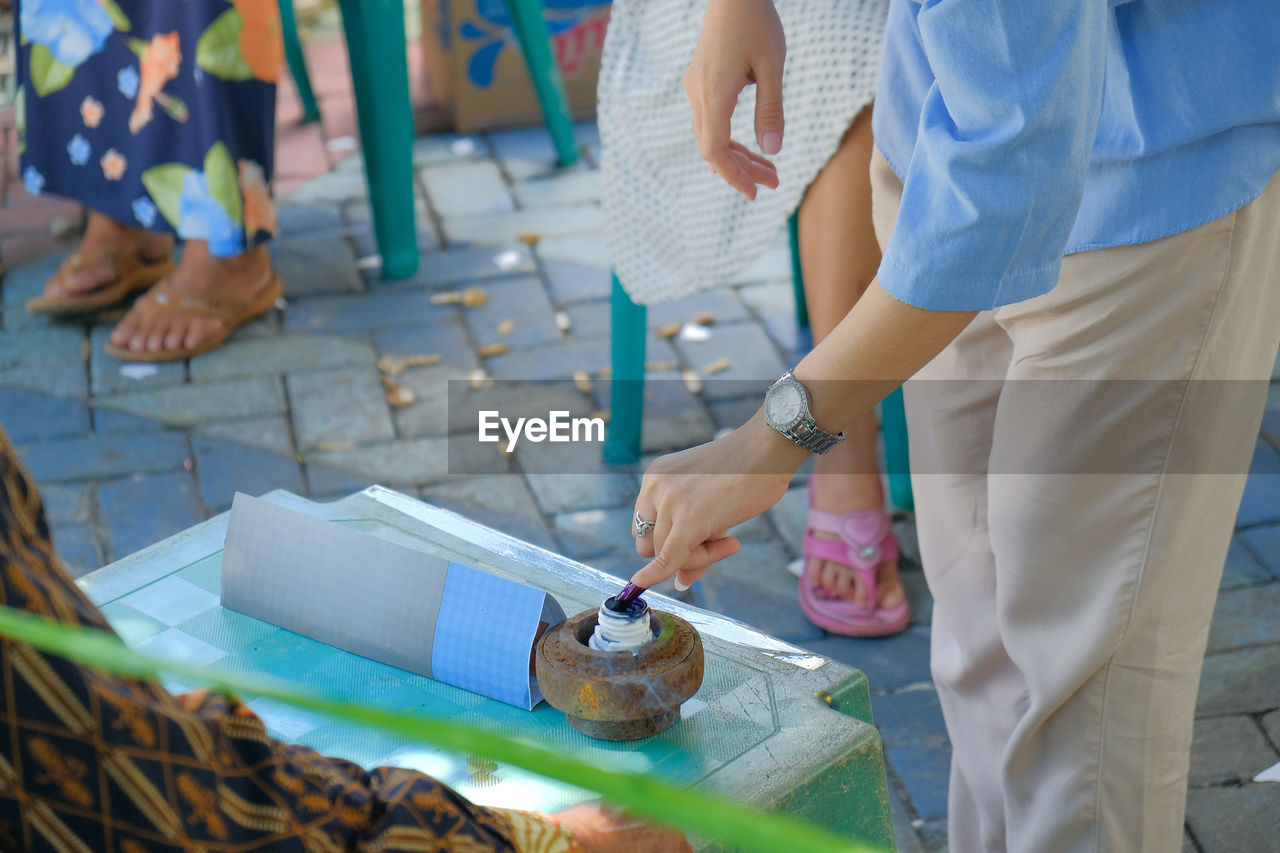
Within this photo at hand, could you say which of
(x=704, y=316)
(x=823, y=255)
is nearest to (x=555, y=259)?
(x=704, y=316)

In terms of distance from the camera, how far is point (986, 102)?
0.90 m

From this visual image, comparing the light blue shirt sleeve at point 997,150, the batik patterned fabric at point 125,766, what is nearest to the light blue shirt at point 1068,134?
the light blue shirt sleeve at point 997,150

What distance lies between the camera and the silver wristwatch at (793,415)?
1069 millimetres

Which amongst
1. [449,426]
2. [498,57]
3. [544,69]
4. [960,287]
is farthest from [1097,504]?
[498,57]

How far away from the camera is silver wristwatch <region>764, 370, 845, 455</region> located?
1069 millimetres

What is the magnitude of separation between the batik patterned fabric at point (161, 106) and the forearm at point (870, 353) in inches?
82.0

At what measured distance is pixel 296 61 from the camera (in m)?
3.89

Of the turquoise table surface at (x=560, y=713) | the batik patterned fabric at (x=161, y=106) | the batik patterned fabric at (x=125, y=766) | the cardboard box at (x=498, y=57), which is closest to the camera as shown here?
the batik patterned fabric at (x=125, y=766)

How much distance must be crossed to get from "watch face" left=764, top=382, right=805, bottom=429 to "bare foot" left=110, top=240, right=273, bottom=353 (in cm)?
207

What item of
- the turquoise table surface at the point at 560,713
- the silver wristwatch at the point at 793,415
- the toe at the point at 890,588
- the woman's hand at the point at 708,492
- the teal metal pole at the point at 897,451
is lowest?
the toe at the point at 890,588

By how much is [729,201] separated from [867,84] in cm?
31

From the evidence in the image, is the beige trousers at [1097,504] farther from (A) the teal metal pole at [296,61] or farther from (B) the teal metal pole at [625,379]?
(A) the teal metal pole at [296,61]

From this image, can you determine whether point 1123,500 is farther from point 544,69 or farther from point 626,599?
point 544,69

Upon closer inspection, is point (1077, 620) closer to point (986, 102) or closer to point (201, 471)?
point (986, 102)
